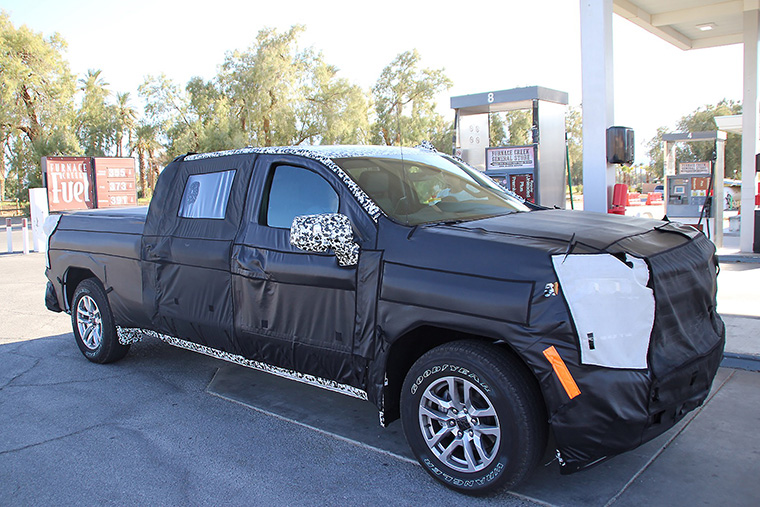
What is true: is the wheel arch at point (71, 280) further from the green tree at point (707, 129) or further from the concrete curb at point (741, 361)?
the green tree at point (707, 129)

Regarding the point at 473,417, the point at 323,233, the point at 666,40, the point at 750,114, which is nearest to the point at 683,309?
the point at 473,417

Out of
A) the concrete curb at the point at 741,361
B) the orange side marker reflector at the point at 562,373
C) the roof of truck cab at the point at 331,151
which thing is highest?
the roof of truck cab at the point at 331,151

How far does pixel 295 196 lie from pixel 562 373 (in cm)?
225

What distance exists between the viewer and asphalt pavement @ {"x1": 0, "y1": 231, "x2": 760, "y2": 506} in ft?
11.3

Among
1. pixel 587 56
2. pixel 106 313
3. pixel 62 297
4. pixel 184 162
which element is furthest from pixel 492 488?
pixel 587 56

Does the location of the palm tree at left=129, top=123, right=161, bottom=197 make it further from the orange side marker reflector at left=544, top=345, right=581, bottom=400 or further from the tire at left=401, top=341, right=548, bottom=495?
the orange side marker reflector at left=544, top=345, right=581, bottom=400

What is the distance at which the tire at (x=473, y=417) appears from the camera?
10.2 feet

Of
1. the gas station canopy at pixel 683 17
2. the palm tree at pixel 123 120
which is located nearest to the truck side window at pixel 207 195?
the gas station canopy at pixel 683 17

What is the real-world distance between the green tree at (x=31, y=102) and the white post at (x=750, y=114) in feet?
143

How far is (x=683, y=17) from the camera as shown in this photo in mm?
11461

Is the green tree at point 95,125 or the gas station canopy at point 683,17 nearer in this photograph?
the gas station canopy at point 683,17

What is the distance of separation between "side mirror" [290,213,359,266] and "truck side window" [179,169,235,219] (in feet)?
4.36

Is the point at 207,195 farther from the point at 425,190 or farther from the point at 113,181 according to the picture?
the point at 113,181

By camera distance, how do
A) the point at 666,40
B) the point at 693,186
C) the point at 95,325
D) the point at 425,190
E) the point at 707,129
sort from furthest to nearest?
the point at 707,129 < the point at 693,186 < the point at 666,40 < the point at 95,325 < the point at 425,190
